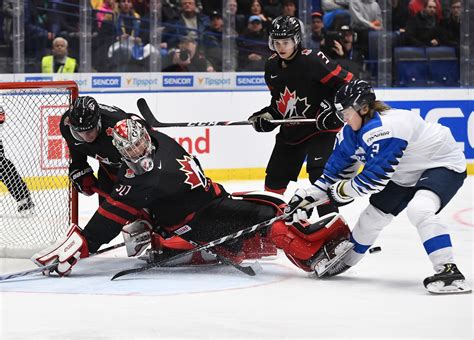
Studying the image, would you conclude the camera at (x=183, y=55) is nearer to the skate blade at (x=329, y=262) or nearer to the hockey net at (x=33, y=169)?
the hockey net at (x=33, y=169)

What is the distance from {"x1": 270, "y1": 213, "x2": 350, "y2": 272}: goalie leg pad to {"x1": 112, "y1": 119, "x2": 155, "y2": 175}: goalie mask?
0.63 meters

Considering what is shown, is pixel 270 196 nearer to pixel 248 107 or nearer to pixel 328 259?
pixel 328 259

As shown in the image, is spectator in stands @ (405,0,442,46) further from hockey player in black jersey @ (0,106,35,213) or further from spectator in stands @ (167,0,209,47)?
hockey player in black jersey @ (0,106,35,213)

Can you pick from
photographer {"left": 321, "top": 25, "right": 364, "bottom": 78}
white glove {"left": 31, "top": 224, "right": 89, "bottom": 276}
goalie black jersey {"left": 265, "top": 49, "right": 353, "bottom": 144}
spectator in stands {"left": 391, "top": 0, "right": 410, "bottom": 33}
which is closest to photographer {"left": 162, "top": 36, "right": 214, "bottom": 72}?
photographer {"left": 321, "top": 25, "right": 364, "bottom": 78}

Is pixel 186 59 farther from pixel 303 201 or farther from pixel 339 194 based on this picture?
pixel 339 194

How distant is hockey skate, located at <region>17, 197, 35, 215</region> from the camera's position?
18.1 feet

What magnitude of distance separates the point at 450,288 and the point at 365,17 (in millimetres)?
4588

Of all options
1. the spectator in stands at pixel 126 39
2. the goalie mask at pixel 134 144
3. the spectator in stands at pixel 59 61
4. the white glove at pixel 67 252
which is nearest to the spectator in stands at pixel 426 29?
the spectator in stands at pixel 126 39

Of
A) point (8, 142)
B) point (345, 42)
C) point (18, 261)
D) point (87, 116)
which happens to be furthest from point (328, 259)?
point (345, 42)

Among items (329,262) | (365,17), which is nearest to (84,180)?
(329,262)

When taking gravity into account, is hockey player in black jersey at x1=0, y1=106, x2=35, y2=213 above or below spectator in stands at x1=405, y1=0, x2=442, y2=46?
below

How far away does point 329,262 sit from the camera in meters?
4.50

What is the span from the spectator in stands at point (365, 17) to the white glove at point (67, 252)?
4451 millimetres

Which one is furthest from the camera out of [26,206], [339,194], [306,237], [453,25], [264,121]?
[453,25]
